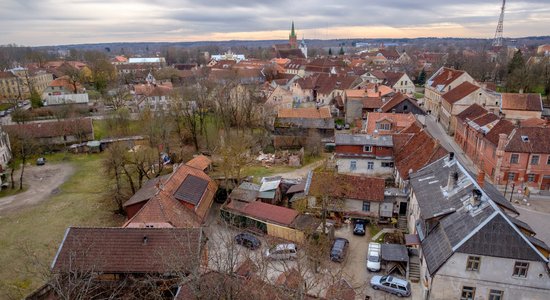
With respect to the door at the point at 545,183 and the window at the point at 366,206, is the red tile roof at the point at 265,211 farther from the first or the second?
the door at the point at 545,183

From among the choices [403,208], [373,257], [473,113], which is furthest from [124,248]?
[473,113]

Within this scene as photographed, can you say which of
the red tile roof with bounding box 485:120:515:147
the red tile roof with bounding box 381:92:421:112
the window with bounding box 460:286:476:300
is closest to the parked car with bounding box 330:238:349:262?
the window with bounding box 460:286:476:300

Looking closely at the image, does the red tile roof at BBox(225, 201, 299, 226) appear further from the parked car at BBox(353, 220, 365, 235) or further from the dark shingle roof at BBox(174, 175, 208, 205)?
the parked car at BBox(353, 220, 365, 235)

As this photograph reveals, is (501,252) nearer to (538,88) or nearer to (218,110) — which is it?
(218,110)

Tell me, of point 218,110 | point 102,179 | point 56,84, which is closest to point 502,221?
point 102,179

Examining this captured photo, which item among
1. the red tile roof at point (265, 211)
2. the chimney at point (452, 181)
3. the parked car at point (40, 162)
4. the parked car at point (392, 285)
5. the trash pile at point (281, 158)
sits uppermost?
the chimney at point (452, 181)

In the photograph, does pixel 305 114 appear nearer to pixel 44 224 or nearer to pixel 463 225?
pixel 44 224

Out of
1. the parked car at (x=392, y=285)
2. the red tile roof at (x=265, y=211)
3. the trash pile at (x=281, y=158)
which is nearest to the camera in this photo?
the parked car at (x=392, y=285)

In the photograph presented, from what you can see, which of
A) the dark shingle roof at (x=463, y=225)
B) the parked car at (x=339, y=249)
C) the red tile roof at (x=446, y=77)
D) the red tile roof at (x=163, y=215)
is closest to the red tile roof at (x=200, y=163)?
the red tile roof at (x=163, y=215)
